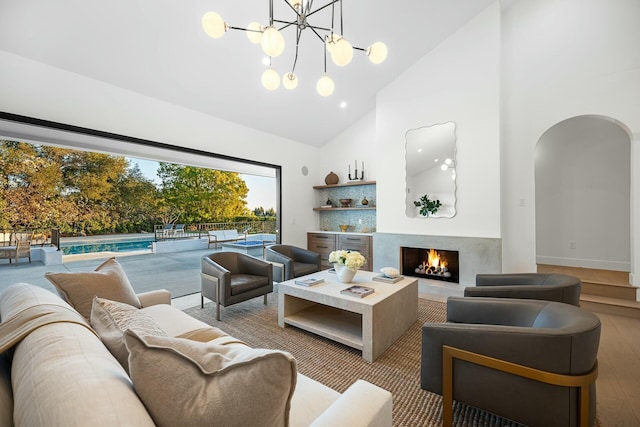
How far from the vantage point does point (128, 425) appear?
0.58 m

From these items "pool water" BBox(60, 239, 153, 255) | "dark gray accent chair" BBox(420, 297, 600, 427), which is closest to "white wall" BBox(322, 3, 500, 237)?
"dark gray accent chair" BBox(420, 297, 600, 427)

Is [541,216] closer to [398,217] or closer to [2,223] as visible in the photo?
[398,217]

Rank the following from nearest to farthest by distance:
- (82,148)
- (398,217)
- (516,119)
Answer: (82,148)
(516,119)
(398,217)

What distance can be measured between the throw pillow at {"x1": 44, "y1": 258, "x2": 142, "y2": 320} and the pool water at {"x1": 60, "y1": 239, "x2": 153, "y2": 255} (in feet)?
10.7

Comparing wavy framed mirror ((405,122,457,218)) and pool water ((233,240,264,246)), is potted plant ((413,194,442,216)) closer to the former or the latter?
wavy framed mirror ((405,122,457,218))

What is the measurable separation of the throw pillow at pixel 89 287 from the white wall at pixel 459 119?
3868 mm

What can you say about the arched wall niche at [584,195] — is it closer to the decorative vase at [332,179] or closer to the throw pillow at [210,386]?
the decorative vase at [332,179]

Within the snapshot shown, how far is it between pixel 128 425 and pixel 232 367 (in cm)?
23

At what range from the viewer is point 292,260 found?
12.9ft

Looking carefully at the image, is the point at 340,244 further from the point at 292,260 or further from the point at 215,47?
the point at 215,47

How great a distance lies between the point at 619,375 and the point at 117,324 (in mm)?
3422

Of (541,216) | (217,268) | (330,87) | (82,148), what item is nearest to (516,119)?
(541,216)

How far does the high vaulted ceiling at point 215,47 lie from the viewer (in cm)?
A: 253

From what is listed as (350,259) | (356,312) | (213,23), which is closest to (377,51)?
(213,23)
